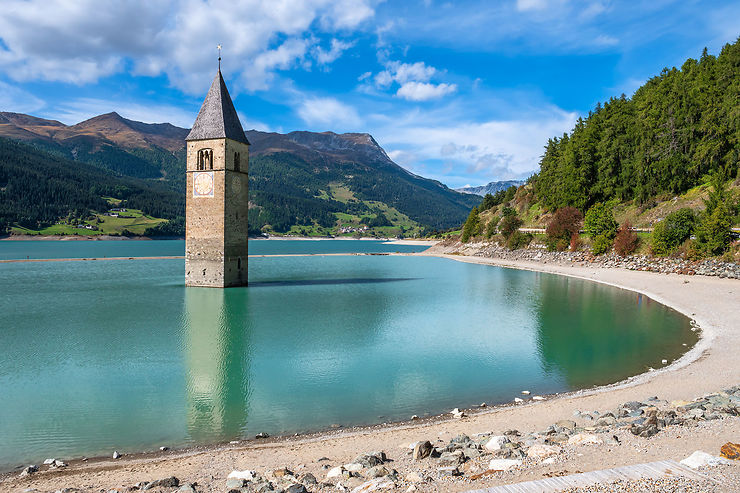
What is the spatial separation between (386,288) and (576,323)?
2088 centimetres

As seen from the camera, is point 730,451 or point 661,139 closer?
point 730,451

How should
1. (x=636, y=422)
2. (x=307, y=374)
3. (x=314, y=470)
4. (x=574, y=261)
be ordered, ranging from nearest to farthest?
(x=314, y=470) → (x=636, y=422) → (x=307, y=374) → (x=574, y=261)

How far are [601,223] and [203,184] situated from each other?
46.9 m

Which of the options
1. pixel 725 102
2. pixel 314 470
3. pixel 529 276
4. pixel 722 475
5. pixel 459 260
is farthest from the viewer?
pixel 459 260

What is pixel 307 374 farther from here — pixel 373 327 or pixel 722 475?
pixel 722 475

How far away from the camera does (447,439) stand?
35.1 feet

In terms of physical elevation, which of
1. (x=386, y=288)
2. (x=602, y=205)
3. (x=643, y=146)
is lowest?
(x=386, y=288)

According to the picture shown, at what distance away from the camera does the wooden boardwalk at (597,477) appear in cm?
679

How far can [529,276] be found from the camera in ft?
186

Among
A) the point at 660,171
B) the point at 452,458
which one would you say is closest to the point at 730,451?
the point at 452,458

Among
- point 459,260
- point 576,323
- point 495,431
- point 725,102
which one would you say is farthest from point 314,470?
point 459,260

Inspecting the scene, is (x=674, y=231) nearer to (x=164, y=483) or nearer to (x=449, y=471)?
(x=449, y=471)

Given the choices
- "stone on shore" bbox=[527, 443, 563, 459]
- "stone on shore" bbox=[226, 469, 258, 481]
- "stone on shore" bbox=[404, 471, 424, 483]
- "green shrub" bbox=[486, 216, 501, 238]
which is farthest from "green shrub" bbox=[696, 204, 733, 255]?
"green shrub" bbox=[486, 216, 501, 238]

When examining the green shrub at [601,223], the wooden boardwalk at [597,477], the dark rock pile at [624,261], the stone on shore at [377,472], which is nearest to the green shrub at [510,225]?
the dark rock pile at [624,261]
